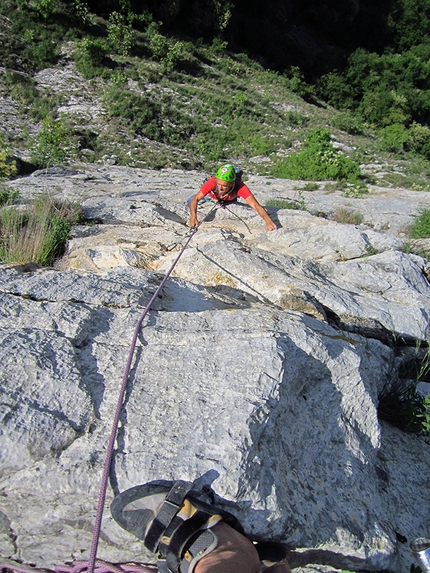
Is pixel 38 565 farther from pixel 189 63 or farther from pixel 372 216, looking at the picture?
pixel 189 63

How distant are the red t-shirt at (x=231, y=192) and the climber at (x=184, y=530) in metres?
4.91

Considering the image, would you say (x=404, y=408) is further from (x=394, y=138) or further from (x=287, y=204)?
(x=394, y=138)

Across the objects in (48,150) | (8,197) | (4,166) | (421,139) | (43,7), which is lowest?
(48,150)

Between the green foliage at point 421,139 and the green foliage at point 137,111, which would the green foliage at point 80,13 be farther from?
the green foliage at point 421,139

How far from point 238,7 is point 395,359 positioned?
40701 mm

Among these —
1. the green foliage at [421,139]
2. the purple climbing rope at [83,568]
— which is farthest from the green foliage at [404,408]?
the green foliage at [421,139]

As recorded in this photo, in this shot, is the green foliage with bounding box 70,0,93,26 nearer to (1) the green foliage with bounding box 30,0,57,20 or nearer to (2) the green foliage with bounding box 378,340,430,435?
(1) the green foliage with bounding box 30,0,57,20

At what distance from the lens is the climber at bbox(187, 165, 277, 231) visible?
598cm

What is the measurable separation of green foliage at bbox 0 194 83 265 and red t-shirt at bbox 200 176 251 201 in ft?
6.49

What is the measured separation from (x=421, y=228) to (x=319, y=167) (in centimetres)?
642

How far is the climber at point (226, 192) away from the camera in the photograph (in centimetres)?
598

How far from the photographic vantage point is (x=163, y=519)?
1.74 meters

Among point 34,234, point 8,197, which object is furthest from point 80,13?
point 34,234

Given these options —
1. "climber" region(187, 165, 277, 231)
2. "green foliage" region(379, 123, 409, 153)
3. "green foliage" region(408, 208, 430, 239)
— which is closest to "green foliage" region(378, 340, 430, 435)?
"climber" region(187, 165, 277, 231)
